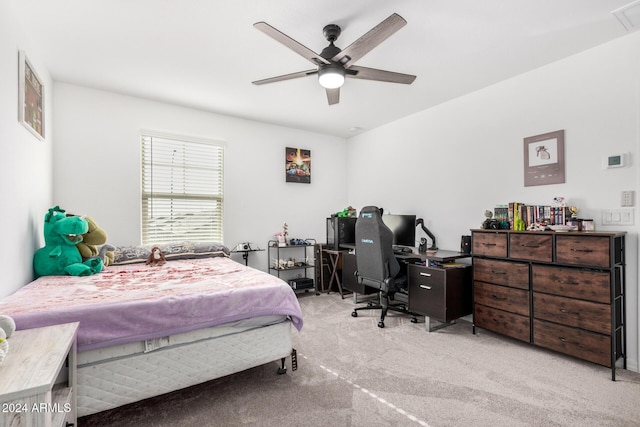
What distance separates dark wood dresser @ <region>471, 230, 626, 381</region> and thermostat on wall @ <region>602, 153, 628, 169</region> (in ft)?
1.96

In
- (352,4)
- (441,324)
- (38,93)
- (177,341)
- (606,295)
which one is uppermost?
(352,4)

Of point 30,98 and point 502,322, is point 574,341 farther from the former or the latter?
point 30,98

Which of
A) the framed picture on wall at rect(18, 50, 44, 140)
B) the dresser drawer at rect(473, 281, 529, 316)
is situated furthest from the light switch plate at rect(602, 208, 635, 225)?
the framed picture on wall at rect(18, 50, 44, 140)

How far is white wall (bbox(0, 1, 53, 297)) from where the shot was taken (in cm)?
192

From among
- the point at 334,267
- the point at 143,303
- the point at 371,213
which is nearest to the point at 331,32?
the point at 371,213

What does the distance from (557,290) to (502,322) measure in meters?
0.58

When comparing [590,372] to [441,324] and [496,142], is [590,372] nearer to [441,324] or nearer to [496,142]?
[441,324]

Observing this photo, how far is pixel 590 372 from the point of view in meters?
2.24

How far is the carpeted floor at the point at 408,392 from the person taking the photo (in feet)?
5.69

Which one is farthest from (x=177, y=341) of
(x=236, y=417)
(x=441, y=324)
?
(x=441, y=324)

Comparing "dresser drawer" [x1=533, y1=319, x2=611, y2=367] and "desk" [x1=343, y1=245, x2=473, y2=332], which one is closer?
"dresser drawer" [x1=533, y1=319, x2=611, y2=367]

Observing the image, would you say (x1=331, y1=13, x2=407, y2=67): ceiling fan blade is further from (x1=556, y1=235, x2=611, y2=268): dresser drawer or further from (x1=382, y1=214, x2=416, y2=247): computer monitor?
(x1=382, y1=214, x2=416, y2=247): computer monitor

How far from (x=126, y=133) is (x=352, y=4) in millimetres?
3026

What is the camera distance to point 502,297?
2799mm
